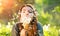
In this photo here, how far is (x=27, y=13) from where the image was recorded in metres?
1.52

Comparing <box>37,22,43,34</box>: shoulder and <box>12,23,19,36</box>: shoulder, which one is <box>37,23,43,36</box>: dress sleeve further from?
<box>12,23,19,36</box>: shoulder

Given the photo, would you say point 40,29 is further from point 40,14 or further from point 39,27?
point 40,14

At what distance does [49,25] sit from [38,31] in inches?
4.8

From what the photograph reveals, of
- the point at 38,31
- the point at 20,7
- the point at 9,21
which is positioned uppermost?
the point at 20,7

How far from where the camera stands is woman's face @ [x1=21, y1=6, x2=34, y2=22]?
1.51m

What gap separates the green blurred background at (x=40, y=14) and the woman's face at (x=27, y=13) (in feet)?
0.18

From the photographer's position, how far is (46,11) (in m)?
1.55

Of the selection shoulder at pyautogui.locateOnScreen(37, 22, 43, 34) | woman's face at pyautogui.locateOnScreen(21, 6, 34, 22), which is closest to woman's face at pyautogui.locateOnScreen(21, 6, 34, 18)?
woman's face at pyautogui.locateOnScreen(21, 6, 34, 22)

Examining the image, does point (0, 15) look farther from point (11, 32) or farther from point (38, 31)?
point (38, 31)

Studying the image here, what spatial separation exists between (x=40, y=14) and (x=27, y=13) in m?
0.13

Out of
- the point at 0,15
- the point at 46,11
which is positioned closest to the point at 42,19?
the point at 46,11

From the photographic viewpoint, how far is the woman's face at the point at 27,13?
59.5 inches

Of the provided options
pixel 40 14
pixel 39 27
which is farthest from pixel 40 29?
pixel 40 14

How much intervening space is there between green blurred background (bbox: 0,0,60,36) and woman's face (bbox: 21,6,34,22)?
0.06 meters
